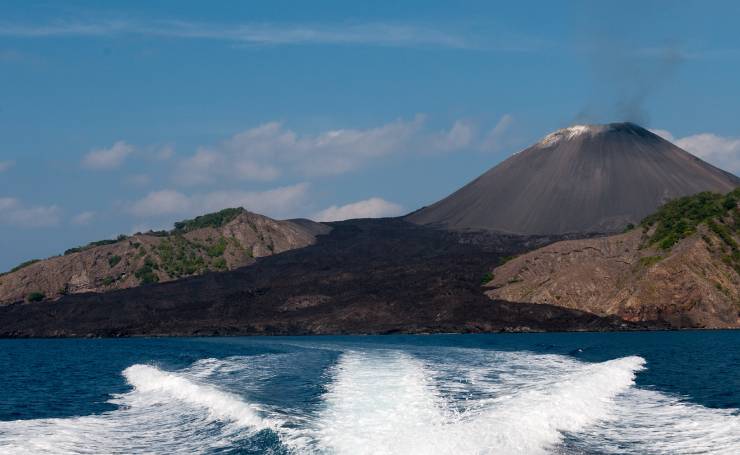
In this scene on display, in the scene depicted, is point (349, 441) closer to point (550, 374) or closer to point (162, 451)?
point (162, 451)

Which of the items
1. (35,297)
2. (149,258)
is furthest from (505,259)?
(35,297)

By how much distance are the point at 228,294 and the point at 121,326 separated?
20.0m

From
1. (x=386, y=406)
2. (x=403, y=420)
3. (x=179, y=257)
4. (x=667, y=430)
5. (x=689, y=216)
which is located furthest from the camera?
(x=179, y=257)

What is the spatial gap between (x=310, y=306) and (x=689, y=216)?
54972 mm

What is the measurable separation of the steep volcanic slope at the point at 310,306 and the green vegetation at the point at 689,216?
1832 cm

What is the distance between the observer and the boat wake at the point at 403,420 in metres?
26.3

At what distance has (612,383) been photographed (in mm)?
40844

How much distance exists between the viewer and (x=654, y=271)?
10288 cm

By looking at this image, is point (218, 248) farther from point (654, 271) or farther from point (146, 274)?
point (654, 271)

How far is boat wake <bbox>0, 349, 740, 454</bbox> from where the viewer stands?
2630 cm

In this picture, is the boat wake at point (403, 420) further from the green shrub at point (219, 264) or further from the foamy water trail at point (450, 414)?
the green shrub at point (219, 264)

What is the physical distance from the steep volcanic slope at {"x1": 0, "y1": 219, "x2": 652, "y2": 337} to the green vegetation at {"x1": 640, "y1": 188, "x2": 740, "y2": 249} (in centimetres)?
1832

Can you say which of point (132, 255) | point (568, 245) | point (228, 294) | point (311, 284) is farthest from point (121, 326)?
point (568, 245)

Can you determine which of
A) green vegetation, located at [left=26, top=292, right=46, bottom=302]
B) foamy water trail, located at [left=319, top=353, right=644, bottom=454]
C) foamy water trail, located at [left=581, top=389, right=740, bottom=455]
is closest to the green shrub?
green vegetation, located at [left=26, top=292, right=46, bottom=302]
